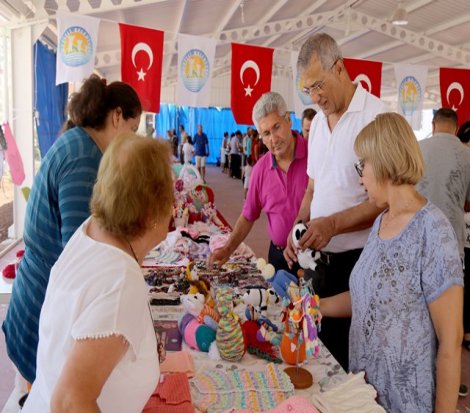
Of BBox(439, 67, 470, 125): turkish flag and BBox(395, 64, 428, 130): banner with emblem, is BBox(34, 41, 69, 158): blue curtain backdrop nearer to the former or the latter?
BBox(395, 64, 428, 130): banner with emblem

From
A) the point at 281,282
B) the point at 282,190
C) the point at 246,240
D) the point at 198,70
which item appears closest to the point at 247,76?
the point at 198,70

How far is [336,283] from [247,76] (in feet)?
13.9

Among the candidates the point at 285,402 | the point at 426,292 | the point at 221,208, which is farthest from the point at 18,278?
the point at 221,208

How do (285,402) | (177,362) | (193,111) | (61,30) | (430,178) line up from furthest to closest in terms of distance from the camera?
(193,111), (61,30), (430,178), (177,362), (285,402)

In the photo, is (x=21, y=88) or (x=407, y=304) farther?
(x=21, y=88)

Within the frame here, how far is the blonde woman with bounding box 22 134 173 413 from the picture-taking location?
2.66 ft

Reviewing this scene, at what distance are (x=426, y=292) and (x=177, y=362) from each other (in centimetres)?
78

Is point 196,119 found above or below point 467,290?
above

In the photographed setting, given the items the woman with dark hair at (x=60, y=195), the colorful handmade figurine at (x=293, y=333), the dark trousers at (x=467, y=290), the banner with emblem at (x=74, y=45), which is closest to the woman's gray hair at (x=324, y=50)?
the woman with dark hair at (x=60, y=195)

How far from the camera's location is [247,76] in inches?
224

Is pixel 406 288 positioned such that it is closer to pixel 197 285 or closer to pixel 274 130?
pixel 197 285

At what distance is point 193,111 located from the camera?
21.2 m

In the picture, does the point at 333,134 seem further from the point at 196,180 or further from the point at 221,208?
the point at 221,208

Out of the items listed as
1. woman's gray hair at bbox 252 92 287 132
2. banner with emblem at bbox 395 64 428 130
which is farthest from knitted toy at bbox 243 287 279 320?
banner with emblem at bbox 395 64 428 130
